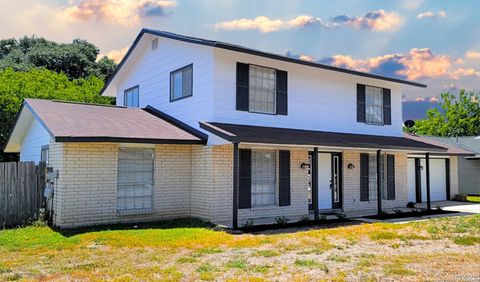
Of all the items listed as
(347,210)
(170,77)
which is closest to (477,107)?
(347,210)

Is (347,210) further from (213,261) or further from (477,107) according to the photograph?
(477,107)

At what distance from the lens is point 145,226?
11031 millimetres

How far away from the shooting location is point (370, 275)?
20.7 feet

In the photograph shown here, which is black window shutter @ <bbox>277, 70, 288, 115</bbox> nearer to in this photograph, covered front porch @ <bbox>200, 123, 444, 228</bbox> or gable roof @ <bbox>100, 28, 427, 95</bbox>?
gable roof @ <bbox>100, 28, 427, 95</bbox>

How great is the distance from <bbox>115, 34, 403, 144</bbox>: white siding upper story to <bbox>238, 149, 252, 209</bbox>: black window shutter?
3.54 feet

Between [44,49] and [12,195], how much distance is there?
30.3 metres

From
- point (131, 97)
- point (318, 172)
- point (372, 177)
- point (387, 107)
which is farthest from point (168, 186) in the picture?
point (387, 107)

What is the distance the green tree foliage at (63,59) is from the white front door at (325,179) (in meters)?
25.6

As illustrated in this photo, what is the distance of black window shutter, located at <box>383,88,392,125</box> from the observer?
17025 millimetres

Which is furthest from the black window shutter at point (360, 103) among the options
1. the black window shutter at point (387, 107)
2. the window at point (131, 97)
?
the window at point (131, 97)

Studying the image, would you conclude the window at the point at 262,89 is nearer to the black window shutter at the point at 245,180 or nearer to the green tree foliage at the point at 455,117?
the black window shutter at the point at 245,180

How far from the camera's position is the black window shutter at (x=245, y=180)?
40.4 feet

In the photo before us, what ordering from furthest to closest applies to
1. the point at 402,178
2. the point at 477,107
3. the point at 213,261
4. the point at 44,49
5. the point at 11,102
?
the point at 477,107, the point at 44,49, the point at 11,102, the point at 402,178, the point at 213,261

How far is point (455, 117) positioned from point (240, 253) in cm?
4284
